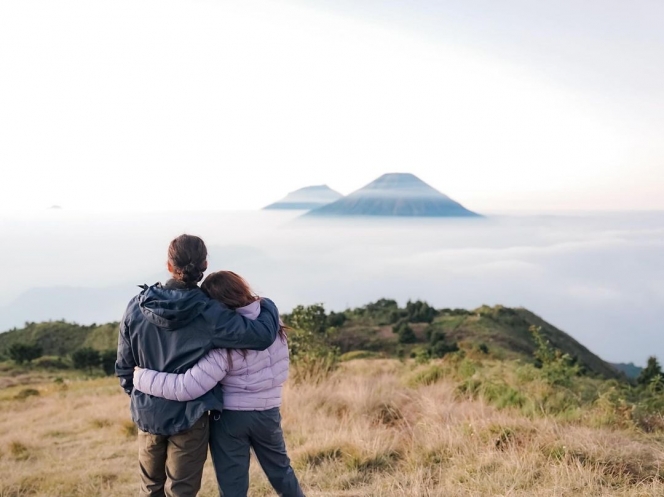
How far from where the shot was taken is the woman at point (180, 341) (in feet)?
10.3

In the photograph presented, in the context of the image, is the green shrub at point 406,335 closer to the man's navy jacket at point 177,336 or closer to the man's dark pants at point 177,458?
the man's dark pants at point 177,458

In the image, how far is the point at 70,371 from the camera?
28.8 meters

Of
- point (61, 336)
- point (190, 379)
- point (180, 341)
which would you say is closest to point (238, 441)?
point (190, 379)

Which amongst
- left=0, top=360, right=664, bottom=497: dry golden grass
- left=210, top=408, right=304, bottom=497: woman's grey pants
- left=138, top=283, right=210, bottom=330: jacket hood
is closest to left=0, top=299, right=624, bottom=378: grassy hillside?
left=0, top=360, right=664, bottom=497: dry golden grass

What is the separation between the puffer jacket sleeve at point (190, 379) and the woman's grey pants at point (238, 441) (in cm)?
31

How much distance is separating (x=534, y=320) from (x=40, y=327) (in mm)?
37375

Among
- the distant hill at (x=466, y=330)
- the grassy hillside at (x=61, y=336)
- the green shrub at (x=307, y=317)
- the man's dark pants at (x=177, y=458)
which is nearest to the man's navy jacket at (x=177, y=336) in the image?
the man's dark pants at (x=177, y=458)

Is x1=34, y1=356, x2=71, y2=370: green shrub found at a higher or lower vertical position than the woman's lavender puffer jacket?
lower

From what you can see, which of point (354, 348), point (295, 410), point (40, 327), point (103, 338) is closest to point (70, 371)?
point (103, 338)

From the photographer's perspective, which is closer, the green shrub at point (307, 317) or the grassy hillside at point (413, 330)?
the green shrub at point (307, 317)

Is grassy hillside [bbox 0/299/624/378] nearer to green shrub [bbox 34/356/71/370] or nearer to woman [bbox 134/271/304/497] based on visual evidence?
green shrub [bbox 34/356/71/370]

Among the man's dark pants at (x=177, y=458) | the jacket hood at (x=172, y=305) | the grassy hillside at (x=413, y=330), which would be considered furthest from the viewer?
the grassy hillside at (x=413, y=330)

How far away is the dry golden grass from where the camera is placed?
4230 mm

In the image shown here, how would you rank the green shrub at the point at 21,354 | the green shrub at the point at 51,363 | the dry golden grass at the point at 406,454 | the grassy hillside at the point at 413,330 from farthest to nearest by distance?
1. the green shrub at the point at 21,354
2. the green shrub at the point at 51,363
3. the grassy hillside at the point at 413,330
4. the dry golden grass at the point at 406,454
